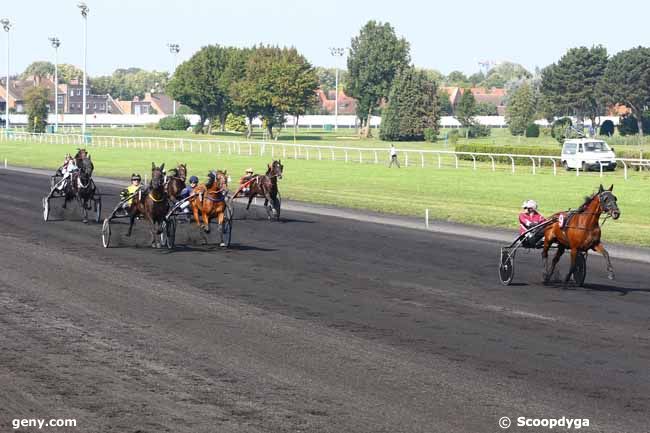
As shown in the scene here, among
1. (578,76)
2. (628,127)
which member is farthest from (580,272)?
(578,76)

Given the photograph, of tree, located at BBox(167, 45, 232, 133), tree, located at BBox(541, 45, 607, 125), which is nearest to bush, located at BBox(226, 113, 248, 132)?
tree, located at BBox(167, 45, 232, 133)

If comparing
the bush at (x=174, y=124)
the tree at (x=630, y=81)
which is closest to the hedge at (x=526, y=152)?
the tree at (x=630, y=81)

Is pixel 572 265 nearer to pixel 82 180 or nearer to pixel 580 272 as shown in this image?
pixel 580 272

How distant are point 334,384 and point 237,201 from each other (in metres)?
25.3

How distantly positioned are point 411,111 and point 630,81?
26.5m

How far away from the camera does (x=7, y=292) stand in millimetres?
15359

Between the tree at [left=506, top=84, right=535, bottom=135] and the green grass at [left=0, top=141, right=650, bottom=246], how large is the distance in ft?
224

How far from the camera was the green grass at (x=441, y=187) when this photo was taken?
29.0 m

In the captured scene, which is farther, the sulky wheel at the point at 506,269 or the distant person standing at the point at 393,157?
the distant person standing at the point at 393,157

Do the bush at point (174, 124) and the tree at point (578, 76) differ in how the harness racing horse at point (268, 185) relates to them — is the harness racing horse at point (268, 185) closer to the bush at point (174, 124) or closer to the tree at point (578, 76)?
the tree at point (578, 76)

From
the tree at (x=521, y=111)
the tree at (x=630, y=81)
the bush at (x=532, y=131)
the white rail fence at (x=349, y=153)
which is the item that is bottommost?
the white rail fence at (x=349, y=153)

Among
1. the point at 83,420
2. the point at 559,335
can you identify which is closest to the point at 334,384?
the point at 83,420

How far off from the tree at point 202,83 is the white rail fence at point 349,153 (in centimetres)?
2844

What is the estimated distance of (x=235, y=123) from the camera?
142 meters
